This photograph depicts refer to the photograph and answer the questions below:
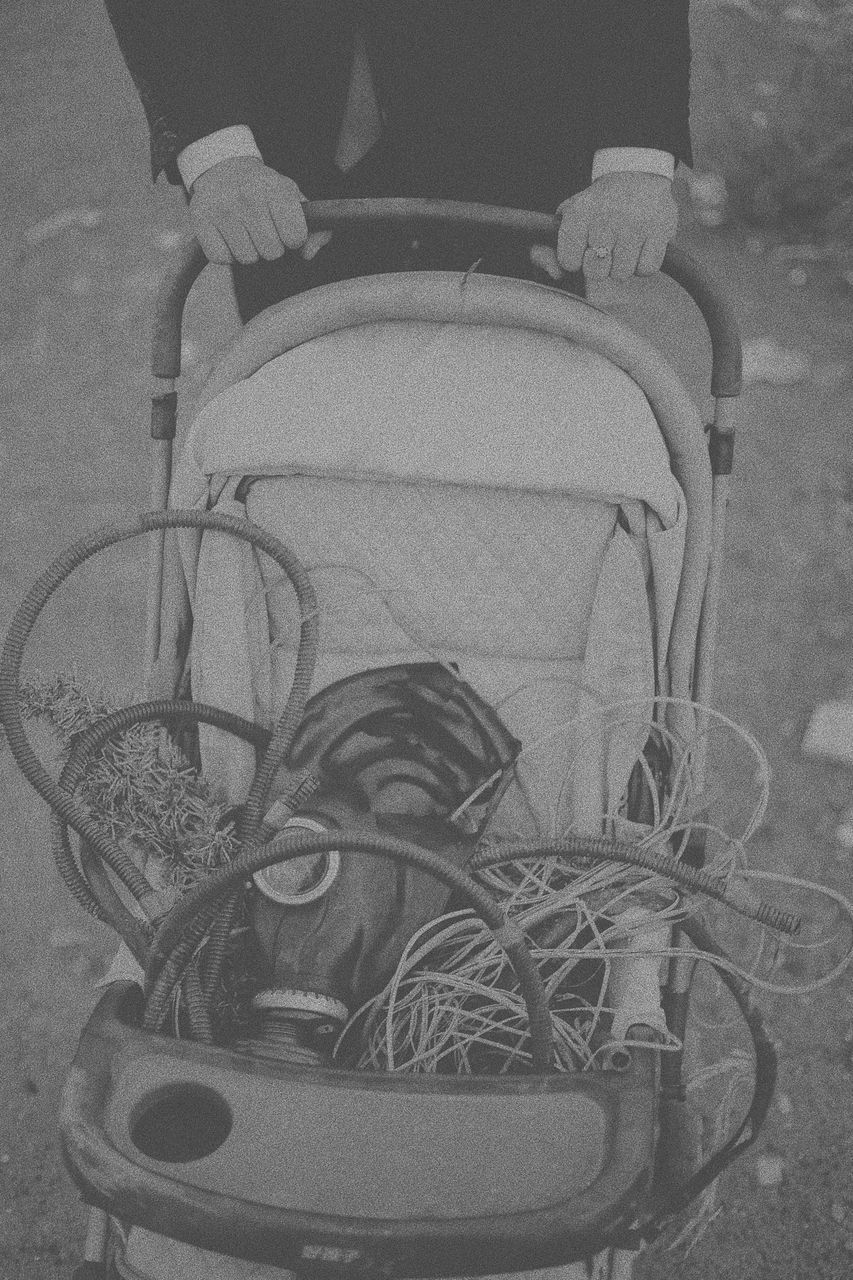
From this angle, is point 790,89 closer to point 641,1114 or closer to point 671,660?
point 671,660

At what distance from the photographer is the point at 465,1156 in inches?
45.6

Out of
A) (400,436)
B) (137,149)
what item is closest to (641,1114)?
(400,436)

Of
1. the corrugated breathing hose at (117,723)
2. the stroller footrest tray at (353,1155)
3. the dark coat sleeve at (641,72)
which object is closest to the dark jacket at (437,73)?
the dark coat sleeve at (641,72)

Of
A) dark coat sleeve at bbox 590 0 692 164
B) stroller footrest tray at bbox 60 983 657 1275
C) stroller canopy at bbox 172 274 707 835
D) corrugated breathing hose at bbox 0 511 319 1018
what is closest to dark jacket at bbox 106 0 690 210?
dark coat sleeve at bbox 590 0 692 164

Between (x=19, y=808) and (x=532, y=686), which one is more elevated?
(x=532, y=686)

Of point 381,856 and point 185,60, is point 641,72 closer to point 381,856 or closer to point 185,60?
point 185,60

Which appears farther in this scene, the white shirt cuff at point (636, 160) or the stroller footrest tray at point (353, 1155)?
the white shirt cuff at point (636, 160)

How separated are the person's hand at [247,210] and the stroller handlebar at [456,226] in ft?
0.11

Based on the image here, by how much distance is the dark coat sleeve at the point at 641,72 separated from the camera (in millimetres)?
1420

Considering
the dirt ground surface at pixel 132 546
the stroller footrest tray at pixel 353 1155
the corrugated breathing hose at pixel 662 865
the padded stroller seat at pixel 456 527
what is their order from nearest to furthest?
the stroller footrest tray at pixel 353 1155 → the corrugated breathing hose at pixel 662 865 → the padded stroller seat at pixel 456 527 → the dirt ground surface at pixel 132 546

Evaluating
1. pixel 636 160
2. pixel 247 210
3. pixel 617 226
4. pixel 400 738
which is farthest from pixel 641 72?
pixel 400 738

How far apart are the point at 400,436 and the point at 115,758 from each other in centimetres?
53

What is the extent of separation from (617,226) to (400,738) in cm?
71

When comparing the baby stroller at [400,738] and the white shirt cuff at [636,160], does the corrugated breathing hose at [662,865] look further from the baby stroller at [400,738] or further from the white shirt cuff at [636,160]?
the white shirt cuff at [636,160]
